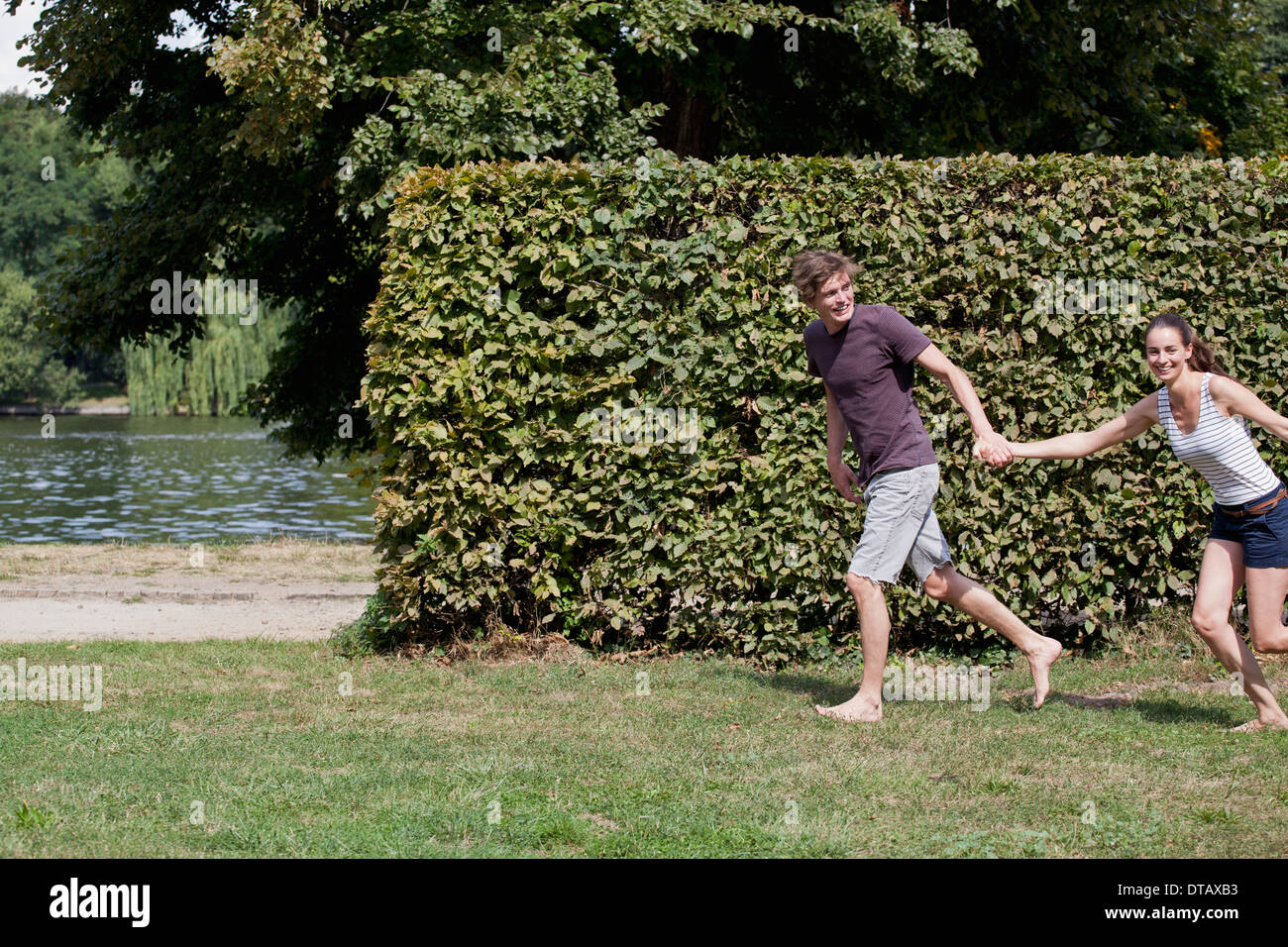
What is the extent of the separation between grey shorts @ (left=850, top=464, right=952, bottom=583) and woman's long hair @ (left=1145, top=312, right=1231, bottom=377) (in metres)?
1.30

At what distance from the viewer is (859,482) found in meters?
6.85

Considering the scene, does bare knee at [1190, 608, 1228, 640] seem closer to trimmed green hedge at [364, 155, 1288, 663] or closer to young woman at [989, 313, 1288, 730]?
young woman at [989, 313, 1288, 730]

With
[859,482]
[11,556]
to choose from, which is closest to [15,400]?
[11,556]

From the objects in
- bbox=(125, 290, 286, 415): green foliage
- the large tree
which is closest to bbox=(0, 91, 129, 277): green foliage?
bbox=(125, 290, 286, 415): green foliage

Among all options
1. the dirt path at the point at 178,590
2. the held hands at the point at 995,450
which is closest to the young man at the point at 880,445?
the held hands at the point at 995,450

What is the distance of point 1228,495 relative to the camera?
20.4 ft

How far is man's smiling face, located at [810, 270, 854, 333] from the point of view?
645cm

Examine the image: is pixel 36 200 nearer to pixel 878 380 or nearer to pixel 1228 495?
pixel 878 380

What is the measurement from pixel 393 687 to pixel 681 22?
7.42 metres

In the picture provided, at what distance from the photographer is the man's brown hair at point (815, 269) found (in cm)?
642

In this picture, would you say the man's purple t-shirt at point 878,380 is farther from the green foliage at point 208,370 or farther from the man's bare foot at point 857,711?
the green foliage at point 208,370

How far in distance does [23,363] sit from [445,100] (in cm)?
7116

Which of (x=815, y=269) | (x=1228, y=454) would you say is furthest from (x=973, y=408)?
(x=1228, y=454)
